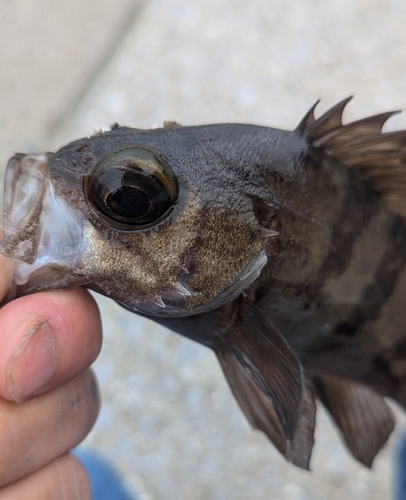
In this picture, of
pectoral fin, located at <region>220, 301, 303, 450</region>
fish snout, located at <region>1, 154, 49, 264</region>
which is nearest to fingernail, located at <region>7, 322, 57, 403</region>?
fish snout, located at <region>1, 154, 49, 264</region>

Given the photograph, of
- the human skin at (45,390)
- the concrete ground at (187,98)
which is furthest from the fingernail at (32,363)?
the concrete ground at (187,98)

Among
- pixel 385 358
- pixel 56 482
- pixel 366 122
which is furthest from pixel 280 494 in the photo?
pixel 366 122

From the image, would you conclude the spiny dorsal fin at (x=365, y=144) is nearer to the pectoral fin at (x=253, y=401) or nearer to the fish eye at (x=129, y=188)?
the fish eye at (x=129, y=188)

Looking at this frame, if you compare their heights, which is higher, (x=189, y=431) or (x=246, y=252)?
(x=246, y=252)

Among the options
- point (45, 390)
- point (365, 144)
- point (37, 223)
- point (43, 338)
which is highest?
point (365, 144)

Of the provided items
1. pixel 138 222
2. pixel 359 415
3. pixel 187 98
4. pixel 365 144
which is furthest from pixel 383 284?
pixel 187 98

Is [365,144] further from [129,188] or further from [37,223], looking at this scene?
[37,223]

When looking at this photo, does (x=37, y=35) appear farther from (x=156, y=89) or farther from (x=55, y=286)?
(x=55, y=286)
